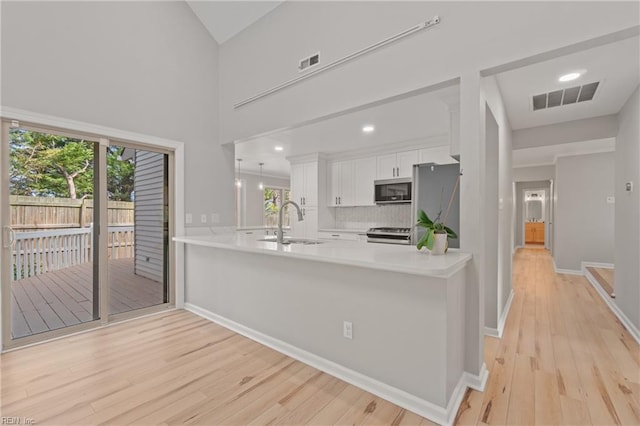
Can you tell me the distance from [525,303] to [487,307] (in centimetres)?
149

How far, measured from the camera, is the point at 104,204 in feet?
10.2

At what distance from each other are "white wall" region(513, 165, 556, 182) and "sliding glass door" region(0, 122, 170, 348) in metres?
8.84

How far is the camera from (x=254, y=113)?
348 cm

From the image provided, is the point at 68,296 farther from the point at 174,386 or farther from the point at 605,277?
the point at 605,277

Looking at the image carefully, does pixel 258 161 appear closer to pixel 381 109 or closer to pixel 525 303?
pixel 381 109

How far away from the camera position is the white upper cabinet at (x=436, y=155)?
456 centimetres

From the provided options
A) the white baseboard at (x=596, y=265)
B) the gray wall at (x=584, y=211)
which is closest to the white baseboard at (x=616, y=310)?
the white baseboard at (x=596, y=265)

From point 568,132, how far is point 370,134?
111 inches

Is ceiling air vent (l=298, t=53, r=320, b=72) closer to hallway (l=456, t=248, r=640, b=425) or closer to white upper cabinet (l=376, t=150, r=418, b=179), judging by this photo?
white upper cabinet (l=376, t=150, r=418, b=179)

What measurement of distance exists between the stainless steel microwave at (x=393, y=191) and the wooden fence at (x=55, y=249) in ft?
12.7

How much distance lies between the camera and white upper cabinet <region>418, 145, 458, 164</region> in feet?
15.0

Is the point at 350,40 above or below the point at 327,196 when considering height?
above

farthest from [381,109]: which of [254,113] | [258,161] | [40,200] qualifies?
[258,161]

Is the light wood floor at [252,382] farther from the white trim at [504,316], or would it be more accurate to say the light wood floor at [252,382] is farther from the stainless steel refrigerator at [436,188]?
the stainless steel refrigerator at [436,188]
